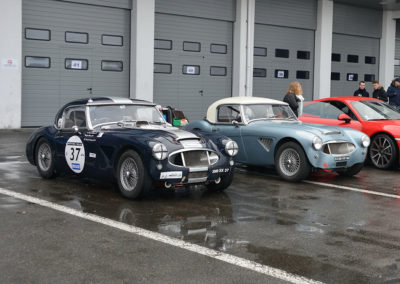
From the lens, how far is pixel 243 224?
19.9ft

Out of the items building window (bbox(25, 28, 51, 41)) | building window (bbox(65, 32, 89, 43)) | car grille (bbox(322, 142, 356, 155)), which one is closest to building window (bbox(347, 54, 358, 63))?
building window (bbox(65, 32, 89, 43))

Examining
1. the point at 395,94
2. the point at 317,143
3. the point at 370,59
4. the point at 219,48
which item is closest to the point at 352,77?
the point at 370,59

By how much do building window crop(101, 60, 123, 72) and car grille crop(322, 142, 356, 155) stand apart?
11813 millimetres

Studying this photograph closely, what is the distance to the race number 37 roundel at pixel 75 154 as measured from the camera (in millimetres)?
8078

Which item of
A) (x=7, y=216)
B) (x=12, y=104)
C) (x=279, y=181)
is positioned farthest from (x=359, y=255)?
(x=12, y=104)

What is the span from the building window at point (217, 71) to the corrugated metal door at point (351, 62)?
627 centimetres

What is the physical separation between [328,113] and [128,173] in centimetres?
605

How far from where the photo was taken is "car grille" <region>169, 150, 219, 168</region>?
728 centimetres

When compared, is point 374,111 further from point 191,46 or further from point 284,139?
point 191,46

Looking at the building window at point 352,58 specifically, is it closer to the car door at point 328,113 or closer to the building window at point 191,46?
the building window at point 191,46

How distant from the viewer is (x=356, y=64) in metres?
27.0

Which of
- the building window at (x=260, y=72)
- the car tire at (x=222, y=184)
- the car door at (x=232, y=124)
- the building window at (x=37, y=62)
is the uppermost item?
the building window at (x=260, y=72)

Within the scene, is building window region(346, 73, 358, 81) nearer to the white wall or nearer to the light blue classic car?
the white wall

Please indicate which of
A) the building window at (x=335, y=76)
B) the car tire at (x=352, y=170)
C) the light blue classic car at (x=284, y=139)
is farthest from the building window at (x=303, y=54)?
the car tire at (x=352, y=170)
